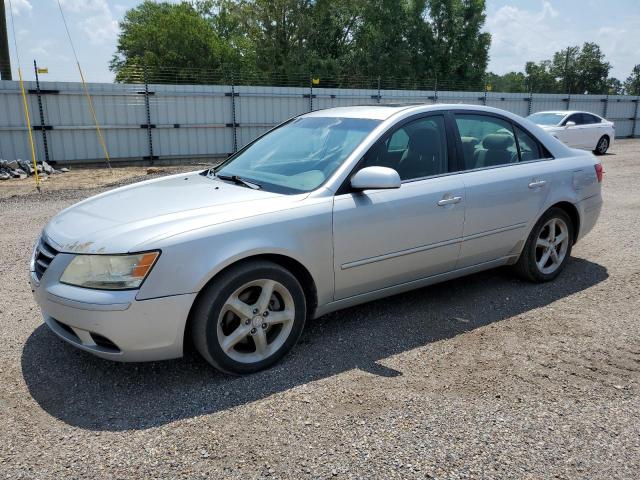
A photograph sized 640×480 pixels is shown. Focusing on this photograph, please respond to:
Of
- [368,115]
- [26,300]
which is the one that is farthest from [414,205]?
[26,300]

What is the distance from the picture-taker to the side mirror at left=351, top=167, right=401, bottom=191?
3.45 metres

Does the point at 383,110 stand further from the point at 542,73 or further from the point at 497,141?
the point at 542,73

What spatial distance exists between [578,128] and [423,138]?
47.7 ft

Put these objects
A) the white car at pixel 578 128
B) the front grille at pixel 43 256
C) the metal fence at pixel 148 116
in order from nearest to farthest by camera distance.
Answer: the front grille at pixel 43 256
the metal fence at pixel 148 116
the white car at pixel 578 128

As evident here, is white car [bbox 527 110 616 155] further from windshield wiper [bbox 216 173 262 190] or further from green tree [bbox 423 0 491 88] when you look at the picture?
green tree [bbox 423 0 491 88]

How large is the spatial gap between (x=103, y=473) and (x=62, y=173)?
12.5m

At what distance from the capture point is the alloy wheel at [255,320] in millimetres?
3211

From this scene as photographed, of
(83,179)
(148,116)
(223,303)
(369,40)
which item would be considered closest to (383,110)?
(223,303)

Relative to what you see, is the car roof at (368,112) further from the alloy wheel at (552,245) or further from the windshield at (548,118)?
the windshield at (548,118)

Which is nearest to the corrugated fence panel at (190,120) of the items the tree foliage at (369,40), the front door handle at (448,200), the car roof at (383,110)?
the car roof at (383,110)

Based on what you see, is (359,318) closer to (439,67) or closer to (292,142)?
(292,142)

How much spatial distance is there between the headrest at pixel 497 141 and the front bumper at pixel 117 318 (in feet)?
9.34

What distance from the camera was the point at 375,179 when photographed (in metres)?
3.46

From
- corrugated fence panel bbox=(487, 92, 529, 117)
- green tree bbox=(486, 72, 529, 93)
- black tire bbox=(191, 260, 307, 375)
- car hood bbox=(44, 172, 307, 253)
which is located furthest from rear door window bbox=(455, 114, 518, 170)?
green tree bbox=(486, 72, 529, 93)
